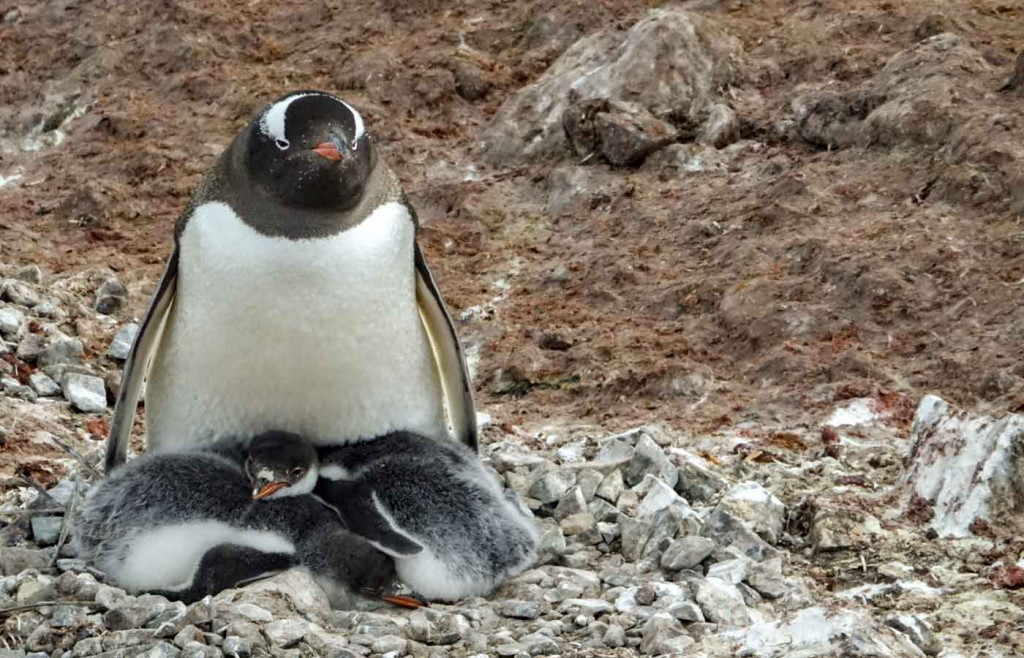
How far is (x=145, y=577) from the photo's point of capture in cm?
414

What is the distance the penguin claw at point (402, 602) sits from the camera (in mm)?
4055

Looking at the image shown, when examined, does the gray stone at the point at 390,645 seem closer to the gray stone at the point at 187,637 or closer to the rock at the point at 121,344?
the gray stone at the point at 187,637

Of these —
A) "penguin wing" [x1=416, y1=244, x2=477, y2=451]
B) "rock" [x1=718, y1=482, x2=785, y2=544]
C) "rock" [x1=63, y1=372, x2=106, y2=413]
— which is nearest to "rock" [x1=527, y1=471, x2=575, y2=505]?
"penguin wing" [x1=416, y1=244, x2=477, y2=451]

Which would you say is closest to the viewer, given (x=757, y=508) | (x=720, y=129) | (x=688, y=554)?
(x=688, y=554)

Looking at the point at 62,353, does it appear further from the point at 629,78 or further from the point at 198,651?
the point at 629,78

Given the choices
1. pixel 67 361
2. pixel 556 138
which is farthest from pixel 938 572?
pixel 556 138

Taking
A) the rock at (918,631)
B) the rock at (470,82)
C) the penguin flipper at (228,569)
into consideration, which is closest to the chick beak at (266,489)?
the penguin flipper at (228,569)

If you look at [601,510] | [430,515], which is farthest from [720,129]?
[430,515]

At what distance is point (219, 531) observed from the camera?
4129mm

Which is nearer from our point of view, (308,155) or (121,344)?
(308,155)

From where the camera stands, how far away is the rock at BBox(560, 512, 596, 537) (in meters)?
4.73

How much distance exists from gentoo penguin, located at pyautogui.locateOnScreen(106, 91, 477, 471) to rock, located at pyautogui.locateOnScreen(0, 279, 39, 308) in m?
1.83

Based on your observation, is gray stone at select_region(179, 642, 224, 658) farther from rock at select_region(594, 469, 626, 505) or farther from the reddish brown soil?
the reddish brown soil

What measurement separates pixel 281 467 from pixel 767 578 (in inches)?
53.3
